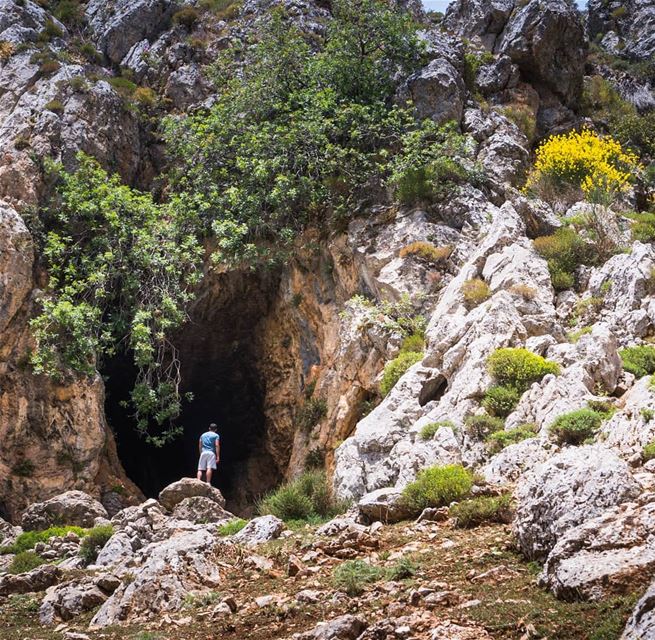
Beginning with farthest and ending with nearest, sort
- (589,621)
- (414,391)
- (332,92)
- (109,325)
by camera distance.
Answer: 1. (332,92)
2. (109,325)
3. (414,391)
4. (589,621)

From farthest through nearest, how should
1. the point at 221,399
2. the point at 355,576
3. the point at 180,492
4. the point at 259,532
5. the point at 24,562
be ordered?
the point at 221,399
the point at 180,492
the point at 24,562
the point at 259,532
the point at 355,576

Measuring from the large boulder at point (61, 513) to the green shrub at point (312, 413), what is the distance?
5931mm

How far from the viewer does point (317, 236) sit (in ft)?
70.7

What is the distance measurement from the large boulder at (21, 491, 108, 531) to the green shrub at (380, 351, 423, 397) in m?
7.02

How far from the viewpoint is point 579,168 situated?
896 inches

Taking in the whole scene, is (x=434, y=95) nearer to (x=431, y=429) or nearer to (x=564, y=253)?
Result: (x=564, y=253)

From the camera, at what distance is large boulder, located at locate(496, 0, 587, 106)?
2827cm

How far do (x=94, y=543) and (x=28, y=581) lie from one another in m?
1.25

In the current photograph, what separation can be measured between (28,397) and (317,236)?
9.50 m

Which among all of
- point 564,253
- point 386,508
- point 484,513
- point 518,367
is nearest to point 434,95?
point 564,253

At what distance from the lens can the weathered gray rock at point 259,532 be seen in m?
10.6

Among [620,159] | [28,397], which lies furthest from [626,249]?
[28,397]

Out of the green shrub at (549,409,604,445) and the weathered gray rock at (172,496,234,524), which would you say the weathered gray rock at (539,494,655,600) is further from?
the weathered gray rock at (172,496,234,524)

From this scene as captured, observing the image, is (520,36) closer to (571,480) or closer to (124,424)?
(124,424)
